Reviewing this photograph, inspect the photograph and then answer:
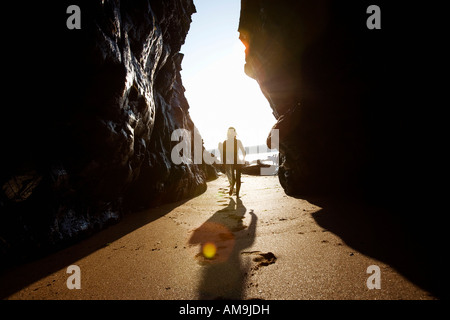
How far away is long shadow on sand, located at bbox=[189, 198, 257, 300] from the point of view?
1712mm

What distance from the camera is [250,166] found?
18469mm

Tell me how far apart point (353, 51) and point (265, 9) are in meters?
3.54

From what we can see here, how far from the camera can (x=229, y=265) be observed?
2.10 m

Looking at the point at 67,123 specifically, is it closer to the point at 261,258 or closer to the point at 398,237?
the point at 261,258

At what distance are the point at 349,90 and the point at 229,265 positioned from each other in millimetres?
4910

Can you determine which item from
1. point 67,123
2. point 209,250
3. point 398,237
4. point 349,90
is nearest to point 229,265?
point 209,250

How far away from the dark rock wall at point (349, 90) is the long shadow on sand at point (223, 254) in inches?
113

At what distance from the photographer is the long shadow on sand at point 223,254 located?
67.4 inches

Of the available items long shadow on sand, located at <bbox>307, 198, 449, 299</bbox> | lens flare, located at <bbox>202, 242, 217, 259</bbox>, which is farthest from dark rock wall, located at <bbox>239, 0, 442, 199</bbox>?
lens flare, located at <bbox>202, 242, 217, 259</bbox>

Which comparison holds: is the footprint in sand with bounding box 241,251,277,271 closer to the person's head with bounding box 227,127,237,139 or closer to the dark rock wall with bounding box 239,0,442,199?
the dark rock wall with bounding box 239,0,442,199

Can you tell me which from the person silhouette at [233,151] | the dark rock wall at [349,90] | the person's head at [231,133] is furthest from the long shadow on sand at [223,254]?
the person's head at [231,133]

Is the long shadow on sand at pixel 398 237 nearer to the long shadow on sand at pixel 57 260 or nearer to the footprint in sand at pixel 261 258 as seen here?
the footprint in sand at pixel 261 258
